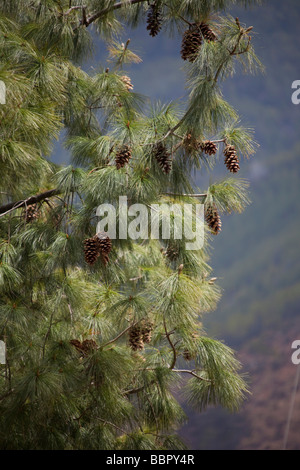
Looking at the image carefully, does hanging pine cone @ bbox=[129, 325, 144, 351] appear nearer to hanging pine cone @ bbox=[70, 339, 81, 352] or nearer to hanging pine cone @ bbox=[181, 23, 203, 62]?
hanging pine cone @ bbox=[70, 339, 81, 352]

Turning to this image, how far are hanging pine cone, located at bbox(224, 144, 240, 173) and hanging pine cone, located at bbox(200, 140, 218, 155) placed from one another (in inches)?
1.3

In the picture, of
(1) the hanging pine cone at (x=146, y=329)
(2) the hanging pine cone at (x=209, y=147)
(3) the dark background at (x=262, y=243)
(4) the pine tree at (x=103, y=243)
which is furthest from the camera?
(3) the dark background at (x=262, y=243)

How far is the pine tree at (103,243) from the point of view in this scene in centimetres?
150

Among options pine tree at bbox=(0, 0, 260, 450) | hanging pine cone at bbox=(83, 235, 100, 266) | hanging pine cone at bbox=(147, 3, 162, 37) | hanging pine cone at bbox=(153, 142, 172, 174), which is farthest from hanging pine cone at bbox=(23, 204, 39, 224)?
hanging pine cone at bbox=(147, 3, 162, 37)

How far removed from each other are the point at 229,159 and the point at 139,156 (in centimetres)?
25

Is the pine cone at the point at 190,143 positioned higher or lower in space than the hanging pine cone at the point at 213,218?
higher

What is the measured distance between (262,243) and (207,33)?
2321 mm

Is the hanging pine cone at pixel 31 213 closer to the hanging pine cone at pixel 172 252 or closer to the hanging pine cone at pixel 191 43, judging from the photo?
the hanging pine cone at pixel 172 252

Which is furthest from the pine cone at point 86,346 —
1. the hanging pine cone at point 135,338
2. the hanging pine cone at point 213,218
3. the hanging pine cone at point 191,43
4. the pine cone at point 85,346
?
the hanging pine cone at point 191,43

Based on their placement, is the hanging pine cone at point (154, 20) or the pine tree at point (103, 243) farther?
the hanging pine cone at point (154, 20)

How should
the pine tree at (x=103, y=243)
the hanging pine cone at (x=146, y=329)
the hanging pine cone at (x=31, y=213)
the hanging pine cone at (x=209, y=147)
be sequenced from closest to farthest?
the pine tree at (x=103, y=243), the hanging pine cone at (x=209, y=147), the hanging pine cone at (x=146, y=329), the hanging pine cone at (x=31, y=213)

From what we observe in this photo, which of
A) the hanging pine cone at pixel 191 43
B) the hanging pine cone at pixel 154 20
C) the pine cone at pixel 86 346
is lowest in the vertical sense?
the pine cone at pixel 86 346

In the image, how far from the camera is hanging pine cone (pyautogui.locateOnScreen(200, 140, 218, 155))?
1607 mm

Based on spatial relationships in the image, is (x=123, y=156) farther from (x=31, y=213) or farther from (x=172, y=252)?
(x=31, y=213)
